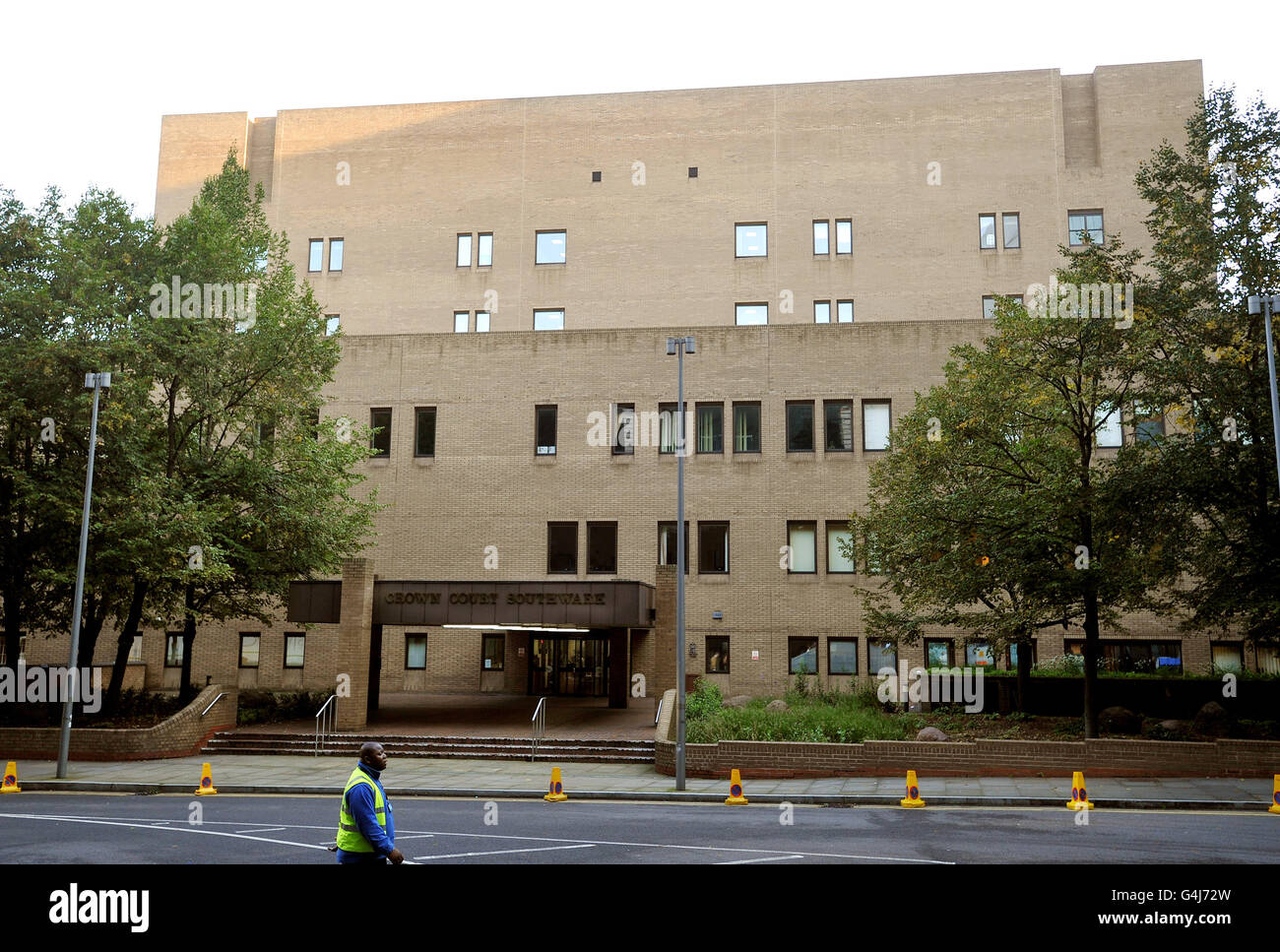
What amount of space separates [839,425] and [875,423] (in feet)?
4.23

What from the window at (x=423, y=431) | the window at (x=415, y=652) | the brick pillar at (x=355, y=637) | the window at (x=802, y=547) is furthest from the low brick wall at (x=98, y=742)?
the window at (x=802, y=547)

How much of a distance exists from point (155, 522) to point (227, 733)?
679 cm

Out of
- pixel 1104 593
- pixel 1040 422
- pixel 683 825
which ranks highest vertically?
pixel 1040 422

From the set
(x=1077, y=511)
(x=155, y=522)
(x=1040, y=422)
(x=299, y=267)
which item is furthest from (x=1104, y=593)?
(x=299, y=267)

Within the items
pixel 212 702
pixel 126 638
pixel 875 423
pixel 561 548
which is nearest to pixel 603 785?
pixel 212 702

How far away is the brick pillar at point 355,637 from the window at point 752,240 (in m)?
23.2

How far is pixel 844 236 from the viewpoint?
1743 inches

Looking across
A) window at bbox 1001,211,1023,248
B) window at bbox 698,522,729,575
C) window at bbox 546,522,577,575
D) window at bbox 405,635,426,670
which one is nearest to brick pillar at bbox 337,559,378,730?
window at bbox 546,522,577,575

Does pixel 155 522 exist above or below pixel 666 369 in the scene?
below

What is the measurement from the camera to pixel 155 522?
23.7 meters
